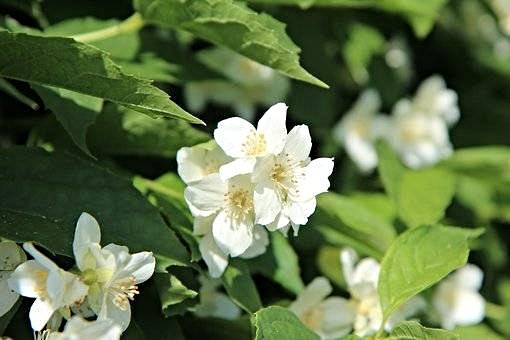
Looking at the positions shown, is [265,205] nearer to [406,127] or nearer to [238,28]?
[238,28]

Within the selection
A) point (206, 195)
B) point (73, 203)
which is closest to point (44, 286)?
point (73, 203)

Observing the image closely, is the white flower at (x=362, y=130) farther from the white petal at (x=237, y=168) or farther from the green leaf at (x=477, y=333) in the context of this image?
the white petal at (x=237, y=168)

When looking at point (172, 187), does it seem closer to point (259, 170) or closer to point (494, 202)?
point (259, 170)

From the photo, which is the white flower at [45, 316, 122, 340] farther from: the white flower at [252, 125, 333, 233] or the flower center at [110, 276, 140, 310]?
the white flower at [252, 125, 333, 233]

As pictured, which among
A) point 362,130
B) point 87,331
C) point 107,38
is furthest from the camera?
point 362,130

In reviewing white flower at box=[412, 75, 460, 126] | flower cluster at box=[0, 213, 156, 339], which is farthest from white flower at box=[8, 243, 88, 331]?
white flower at box=[412, 75, 460, 126]

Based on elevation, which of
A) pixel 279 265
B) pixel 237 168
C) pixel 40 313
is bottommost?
pixel 279 265

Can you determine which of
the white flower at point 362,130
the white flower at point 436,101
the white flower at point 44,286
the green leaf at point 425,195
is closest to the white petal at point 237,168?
the white flower at point 44,286
